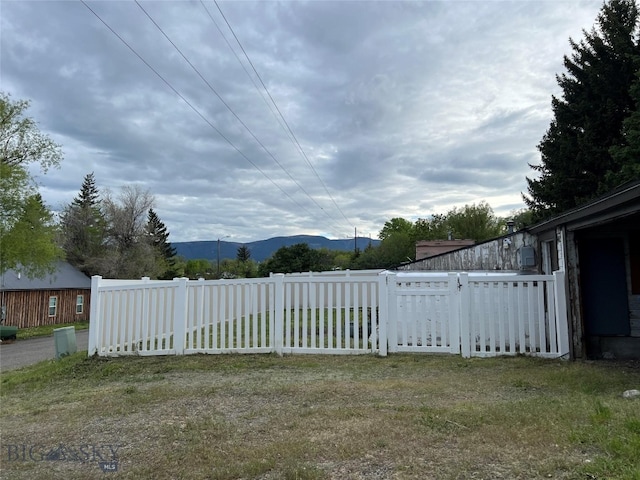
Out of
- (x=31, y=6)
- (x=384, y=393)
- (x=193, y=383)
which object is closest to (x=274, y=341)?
(x=193, y=383)

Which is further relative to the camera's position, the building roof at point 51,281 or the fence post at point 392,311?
the building roof at point 51,281

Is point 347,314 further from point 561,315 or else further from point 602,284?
point 602,284

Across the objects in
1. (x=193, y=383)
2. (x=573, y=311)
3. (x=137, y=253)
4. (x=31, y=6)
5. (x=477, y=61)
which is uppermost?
(x=477, y=61)

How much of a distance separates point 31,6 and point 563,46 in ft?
69.0

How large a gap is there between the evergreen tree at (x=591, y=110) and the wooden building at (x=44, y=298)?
2695 centimetres

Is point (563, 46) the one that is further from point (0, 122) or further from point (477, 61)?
point (0, 122)

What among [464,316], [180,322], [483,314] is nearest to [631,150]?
[483,314]

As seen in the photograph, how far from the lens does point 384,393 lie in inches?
180

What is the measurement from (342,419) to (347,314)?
9.35 ft

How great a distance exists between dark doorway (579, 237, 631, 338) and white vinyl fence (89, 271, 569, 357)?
0.59 m

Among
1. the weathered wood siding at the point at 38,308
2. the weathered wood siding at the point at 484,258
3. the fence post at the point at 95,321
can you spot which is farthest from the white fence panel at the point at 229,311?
the weathered wood siding at the point at 38,308

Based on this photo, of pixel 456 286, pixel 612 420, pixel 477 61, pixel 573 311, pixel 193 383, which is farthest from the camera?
pixel 477 61

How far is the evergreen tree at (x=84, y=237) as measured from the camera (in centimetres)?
3225

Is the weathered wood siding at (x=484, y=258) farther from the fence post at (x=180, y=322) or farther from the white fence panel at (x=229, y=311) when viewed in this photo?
the fence post at (x=180, y=322)
